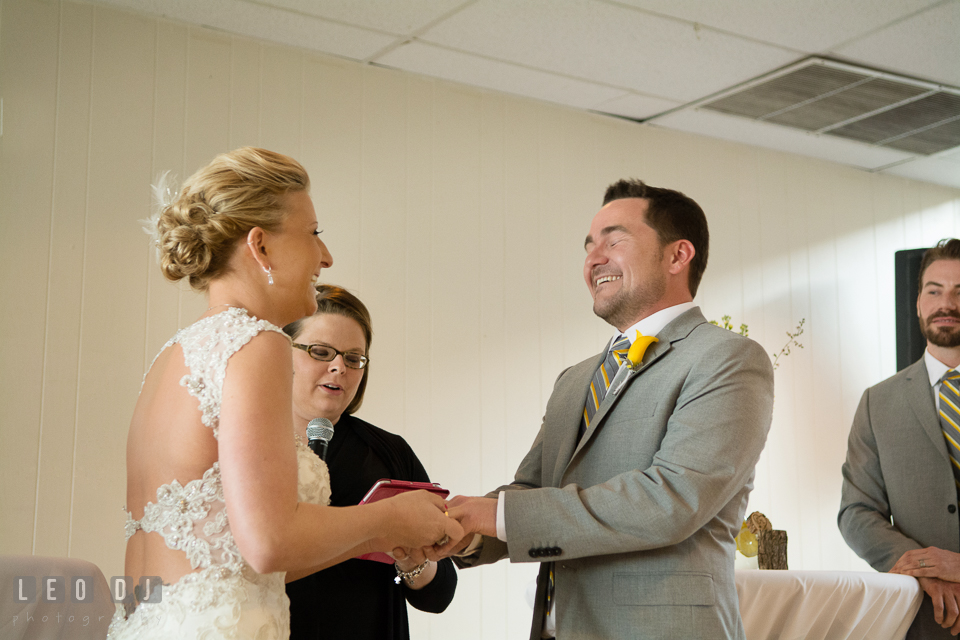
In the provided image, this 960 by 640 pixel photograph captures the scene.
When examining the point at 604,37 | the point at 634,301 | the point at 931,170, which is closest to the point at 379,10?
the point at 604,37

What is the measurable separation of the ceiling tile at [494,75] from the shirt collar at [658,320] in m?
2.46

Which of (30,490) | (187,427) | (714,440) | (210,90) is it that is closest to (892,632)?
(714,440)

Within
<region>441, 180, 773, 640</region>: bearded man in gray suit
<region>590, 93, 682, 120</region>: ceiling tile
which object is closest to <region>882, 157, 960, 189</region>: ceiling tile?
<region>590, 93, 682, 120</region>: ceiling tile

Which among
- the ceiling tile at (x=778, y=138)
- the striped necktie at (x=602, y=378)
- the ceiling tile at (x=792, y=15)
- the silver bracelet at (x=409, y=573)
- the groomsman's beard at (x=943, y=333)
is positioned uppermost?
the ceiling tile at (x=792, y=15)

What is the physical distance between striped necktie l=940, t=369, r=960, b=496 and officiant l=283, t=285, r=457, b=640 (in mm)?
2175

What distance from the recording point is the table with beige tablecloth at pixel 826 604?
2898mm

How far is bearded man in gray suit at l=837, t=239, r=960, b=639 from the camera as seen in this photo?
3459 mm

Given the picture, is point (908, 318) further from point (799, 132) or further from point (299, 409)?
point (299, 409)

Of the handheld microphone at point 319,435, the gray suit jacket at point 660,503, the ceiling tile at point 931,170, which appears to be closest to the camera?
the gray suit jacket at point 660,503

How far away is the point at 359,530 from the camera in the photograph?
1.81 metres

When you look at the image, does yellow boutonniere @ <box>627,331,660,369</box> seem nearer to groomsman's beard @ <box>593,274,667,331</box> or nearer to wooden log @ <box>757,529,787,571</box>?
Answer: groomsman's beard @ <box>593,274,667,331</box>

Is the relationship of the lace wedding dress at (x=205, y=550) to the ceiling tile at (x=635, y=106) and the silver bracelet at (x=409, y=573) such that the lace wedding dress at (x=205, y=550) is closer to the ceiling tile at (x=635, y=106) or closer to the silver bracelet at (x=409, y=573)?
the silver bracelet at (x=409, y=573)

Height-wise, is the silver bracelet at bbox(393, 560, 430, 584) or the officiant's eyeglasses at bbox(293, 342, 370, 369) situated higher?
the officiant's eyeglasses at bbox(293, 342, 370, 369)

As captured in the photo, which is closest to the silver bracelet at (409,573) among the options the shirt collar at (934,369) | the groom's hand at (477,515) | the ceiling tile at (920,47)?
the groom's hand at (477,515)
